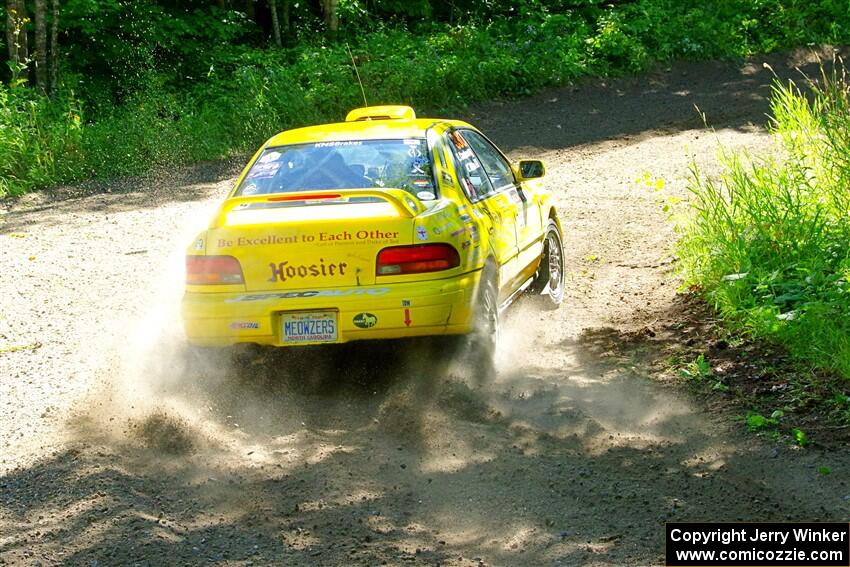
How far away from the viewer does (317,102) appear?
19750 millimetres

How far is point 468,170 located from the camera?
25.2ft

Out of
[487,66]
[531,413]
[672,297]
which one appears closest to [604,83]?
[487,66]

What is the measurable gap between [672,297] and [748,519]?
172 inches

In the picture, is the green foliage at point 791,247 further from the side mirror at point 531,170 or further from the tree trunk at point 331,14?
the tree trunk at point 331,14

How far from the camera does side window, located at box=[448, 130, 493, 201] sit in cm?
744

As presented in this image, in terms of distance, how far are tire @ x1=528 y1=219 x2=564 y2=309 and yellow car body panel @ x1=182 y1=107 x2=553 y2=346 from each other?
6.90 ft

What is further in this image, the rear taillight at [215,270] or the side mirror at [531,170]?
the side mirror at [531,170]

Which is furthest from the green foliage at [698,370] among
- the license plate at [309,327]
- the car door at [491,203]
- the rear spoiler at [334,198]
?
the license plate at [309,327]

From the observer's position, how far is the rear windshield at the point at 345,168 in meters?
7.11

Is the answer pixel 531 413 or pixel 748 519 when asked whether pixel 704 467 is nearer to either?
pixel 748 519

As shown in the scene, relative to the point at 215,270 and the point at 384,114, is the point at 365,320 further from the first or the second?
the point at 384,114

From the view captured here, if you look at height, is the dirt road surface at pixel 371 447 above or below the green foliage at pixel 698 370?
above

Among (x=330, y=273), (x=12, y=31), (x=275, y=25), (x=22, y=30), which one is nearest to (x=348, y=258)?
(x=330, y=273)

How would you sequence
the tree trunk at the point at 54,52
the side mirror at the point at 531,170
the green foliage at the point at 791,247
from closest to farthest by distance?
the green foliage at the point at 791,247 → the side mirror at the point at 531,170 → the tree trunk at the point at 54,52
